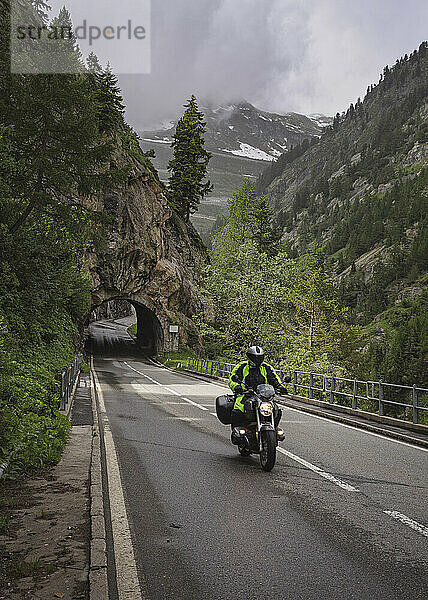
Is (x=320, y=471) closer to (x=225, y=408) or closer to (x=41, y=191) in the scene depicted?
(x=225, y=408)

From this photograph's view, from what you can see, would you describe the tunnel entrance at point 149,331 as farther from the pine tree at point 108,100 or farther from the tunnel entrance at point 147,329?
the pine tree at point 108,100

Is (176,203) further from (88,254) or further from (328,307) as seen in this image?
(328,307)

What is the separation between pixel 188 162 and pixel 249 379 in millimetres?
56674

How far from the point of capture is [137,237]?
2069 inches

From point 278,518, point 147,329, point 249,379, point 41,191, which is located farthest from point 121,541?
point 147,329

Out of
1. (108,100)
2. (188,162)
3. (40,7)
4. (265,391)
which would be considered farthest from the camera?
(40,7)

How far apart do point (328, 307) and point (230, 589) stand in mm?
42733

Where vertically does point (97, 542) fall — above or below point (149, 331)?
below

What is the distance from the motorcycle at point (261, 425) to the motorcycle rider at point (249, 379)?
0.45 feet

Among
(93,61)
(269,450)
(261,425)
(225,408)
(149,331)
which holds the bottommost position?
(269,450)

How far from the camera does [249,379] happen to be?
9.34 metres

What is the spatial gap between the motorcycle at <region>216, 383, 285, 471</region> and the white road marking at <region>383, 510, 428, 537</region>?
228cm

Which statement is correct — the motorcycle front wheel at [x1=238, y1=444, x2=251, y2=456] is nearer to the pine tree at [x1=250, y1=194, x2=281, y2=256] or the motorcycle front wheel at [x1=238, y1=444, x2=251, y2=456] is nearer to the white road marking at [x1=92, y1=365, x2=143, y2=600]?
the white road marking at [x1=92, y1=365, x2=143, y2=600]

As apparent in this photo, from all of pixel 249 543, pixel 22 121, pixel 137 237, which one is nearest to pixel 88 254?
pixel 137 237
